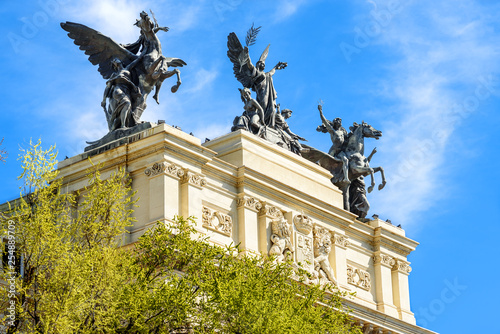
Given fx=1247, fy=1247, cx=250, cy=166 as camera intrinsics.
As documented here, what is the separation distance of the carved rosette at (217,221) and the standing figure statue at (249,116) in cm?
414

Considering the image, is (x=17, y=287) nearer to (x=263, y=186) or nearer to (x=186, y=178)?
(x=186, y=178)

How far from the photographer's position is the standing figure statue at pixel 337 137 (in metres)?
44.1

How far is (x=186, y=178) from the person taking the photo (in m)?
35.5

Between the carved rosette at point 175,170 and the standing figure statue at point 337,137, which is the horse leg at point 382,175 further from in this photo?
the carved rosette at point 175,170

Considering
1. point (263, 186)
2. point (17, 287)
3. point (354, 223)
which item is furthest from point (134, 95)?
point (17, 287)

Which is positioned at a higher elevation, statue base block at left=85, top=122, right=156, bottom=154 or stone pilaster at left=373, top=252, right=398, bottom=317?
statue base block at left=85, top=122, right=156, bottom=154

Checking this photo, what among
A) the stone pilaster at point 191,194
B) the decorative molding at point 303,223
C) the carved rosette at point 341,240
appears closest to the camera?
the stone pilaster at point 191,194

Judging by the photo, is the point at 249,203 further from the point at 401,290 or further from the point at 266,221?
the point at 401,290

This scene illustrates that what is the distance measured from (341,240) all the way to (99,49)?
10036 mm

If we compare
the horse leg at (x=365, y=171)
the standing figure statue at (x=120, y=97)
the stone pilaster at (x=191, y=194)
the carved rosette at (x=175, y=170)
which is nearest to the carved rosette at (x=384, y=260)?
the horse leg at (x=365, y=171)

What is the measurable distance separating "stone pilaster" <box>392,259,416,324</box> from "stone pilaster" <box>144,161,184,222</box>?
1133 cm

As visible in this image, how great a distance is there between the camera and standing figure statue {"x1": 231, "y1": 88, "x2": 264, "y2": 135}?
132ft

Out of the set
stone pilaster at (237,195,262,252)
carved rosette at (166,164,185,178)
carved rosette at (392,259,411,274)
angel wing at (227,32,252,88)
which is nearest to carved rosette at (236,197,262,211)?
stone pilaster at (237,195,262,252)

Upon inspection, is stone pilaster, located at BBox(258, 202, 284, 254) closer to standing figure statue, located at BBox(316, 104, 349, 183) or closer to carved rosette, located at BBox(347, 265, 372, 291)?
carved rosette, located at BBox(347, 265, 372, 291)
